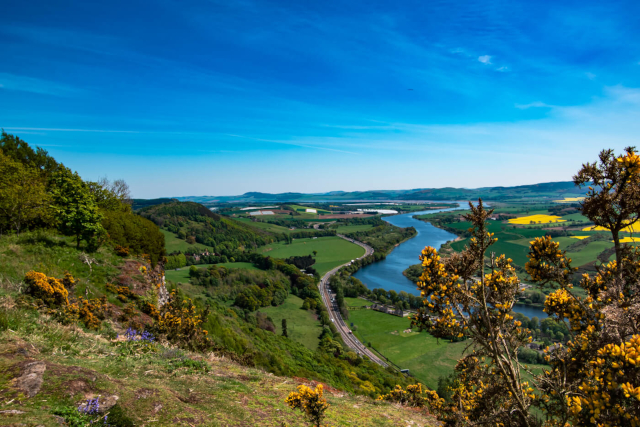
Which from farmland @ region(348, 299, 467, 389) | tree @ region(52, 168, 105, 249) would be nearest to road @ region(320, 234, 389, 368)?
farmland @ region(348, 299, 467, 389)

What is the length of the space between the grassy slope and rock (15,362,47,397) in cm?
9

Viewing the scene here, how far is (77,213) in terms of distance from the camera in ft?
60.0

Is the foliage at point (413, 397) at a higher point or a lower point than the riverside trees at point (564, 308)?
lower

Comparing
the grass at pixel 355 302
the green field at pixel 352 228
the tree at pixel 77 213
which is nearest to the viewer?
the tree at pixel 77 213

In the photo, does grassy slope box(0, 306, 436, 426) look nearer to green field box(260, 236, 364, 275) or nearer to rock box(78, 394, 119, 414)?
rock box(78, 394, 119, 414)

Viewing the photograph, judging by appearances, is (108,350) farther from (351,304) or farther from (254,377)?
(351,304)

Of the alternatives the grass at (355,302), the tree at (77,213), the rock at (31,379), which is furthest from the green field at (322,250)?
the rock at (31,379)

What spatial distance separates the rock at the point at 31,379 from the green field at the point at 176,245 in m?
103

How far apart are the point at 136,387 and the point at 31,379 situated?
1866mm

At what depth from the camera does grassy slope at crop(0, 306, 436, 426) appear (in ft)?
16.4

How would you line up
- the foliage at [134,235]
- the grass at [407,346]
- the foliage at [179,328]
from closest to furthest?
the foliage at [179,328], the foliage at [134,235], the grass at [407,346]

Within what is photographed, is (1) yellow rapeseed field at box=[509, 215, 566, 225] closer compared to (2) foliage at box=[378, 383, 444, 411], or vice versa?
(2) foliage at box=[378, 383, 444, 411]

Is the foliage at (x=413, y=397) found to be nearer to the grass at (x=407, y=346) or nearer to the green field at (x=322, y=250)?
the grass at (x=407, y=346)

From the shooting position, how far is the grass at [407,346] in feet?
158
